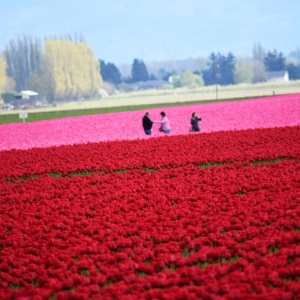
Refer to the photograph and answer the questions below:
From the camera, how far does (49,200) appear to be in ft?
36.8

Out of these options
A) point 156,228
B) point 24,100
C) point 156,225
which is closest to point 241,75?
point 24,100

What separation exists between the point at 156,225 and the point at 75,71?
113281 mm

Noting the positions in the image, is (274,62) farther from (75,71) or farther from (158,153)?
(158,153)

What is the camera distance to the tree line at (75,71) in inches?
4658

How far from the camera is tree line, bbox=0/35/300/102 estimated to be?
118 m

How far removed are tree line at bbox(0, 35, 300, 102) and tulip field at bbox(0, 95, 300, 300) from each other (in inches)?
2666

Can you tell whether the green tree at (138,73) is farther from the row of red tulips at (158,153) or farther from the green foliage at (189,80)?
the row of red tulips at (158,153)

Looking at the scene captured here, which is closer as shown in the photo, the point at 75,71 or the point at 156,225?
the point at 156,225

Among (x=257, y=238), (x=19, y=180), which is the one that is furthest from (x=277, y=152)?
(x=257, y=238)

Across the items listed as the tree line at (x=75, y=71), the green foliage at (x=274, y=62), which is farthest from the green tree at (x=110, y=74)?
the green foliage at (x=274, y=62)

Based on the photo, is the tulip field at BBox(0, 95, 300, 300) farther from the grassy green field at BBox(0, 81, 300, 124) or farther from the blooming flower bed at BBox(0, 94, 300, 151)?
the grassy green field at BBox(0, 81, 300, 124)

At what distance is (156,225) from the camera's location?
8672mm

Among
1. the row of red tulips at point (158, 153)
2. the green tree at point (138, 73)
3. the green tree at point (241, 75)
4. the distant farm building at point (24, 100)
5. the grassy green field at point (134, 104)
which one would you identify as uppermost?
the green tree at point (138, 73)

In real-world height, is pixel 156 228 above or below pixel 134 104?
below
